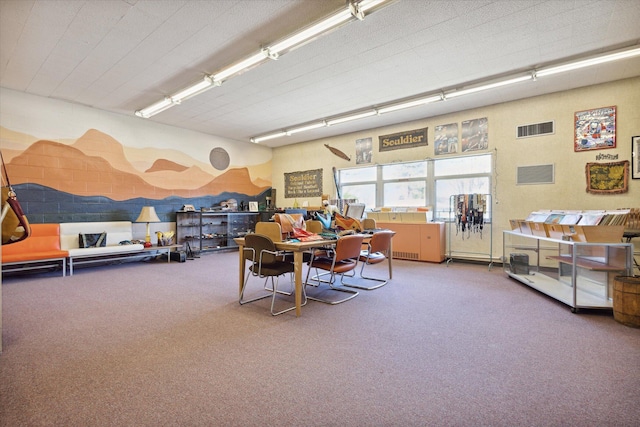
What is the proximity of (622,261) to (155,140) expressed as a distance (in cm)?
887

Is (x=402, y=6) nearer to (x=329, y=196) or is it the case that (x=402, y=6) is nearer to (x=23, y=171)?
(x=329, y=196)

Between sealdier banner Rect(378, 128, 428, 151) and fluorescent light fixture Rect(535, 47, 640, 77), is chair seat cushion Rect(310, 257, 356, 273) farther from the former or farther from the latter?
sealdier banner Rect(378, 128, 428, 151)

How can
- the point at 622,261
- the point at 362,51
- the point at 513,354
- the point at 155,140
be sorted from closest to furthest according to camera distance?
the point at 513,354, the point at 622,261, the point at 362,51, the point at 155,140

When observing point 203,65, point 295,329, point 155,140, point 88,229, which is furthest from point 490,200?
point 88,229

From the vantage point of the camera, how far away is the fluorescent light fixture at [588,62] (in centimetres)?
399

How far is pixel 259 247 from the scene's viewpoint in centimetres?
343

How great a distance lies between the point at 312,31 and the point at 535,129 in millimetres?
4795

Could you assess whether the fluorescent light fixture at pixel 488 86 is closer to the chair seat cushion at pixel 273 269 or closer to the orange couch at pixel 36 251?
the chair seat cushion at pixel 273 269

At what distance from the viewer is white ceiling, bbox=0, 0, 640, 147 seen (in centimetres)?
329

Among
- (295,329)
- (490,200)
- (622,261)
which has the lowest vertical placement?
(295,329)

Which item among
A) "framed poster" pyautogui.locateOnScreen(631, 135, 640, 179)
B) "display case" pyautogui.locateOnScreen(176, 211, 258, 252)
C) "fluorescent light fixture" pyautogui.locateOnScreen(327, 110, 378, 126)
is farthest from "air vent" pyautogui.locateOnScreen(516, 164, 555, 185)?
"display case" pyautogui.locateOnScreen(176, 211, 258, 252)

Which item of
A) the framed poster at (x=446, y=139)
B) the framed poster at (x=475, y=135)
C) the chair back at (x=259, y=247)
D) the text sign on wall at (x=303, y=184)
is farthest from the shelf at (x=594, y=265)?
the text sign on wall at (x=303, y=184)

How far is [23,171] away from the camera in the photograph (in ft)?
18.5

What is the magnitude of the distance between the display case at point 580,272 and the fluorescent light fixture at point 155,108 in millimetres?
6693
